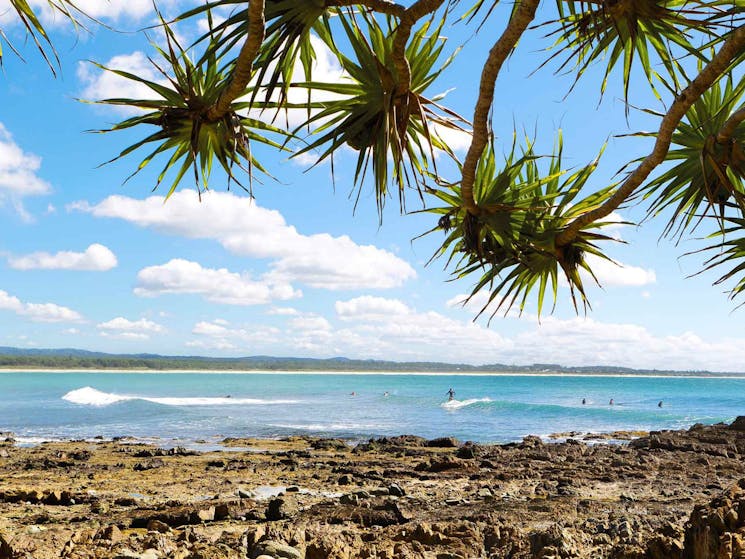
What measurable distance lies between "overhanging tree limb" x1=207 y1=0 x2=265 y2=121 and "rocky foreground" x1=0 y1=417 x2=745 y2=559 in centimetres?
258

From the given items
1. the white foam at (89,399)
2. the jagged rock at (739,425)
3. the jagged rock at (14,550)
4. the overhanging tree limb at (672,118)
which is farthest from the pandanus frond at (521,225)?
the white foam at (89,399)

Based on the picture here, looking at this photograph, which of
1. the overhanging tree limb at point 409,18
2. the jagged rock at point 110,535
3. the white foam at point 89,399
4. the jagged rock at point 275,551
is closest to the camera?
the overhanging tree limb at point 409,18

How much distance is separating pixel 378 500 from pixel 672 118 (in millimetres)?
5721

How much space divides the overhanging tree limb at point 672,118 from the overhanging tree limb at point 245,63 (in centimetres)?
201

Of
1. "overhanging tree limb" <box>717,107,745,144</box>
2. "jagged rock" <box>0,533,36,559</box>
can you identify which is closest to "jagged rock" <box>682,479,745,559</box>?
"overhanging tree limb" <box>717,107,745,144</box>

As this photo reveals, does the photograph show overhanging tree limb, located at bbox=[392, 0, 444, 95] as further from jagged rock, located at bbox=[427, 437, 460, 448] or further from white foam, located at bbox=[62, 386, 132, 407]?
white foam, located at bbox=[62, 386, 132, 407]

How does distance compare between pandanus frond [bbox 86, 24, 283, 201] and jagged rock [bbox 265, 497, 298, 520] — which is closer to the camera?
pandanus frond [bbox 86, 24, 283, 201]

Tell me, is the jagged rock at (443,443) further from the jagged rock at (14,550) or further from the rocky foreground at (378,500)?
the jagged rock at (14,550)

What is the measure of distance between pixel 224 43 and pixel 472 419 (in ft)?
107

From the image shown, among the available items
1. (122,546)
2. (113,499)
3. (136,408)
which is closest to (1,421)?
(136,408)

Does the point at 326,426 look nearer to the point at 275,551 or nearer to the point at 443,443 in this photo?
the point at 443,443

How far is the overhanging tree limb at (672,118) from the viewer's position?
116 inches

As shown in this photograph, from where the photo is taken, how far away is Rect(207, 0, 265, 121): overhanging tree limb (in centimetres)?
256

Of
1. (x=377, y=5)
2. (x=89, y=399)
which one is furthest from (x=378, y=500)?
(x=89, y=399)
